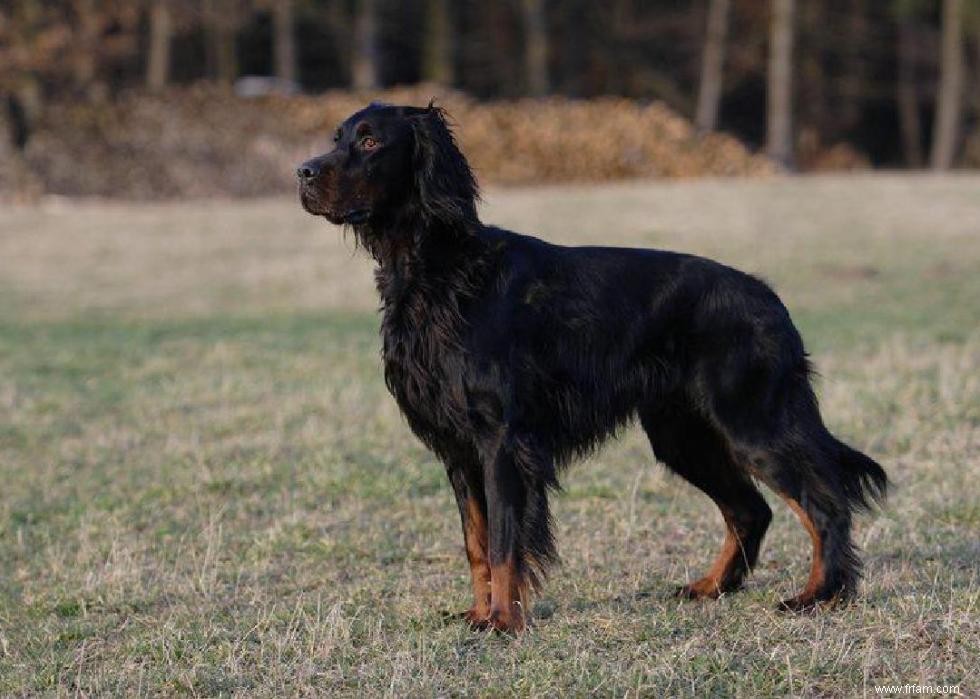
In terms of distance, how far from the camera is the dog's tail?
16.4ft

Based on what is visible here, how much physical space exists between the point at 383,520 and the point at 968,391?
441 centimetres

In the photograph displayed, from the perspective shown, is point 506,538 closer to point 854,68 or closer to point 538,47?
point 538,47

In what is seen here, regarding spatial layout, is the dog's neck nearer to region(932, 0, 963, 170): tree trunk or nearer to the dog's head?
the dog's head

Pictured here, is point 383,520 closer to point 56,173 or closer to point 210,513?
point 210,513

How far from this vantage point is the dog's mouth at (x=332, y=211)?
4.70 metres

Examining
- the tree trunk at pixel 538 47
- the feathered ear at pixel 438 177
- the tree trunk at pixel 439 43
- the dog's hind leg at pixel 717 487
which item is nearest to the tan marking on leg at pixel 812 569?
the dog's hind leg at pixel 717 487

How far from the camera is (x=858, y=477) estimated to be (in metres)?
5.03

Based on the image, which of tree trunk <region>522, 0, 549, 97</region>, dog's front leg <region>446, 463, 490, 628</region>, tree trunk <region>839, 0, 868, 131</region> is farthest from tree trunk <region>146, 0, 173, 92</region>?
dog's front leg <region>446, 463, 490, 628</region>

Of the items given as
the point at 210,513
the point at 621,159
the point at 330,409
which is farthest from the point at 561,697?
the point at 621,159

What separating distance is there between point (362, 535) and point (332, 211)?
1.97 meters

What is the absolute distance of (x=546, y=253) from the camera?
4.99m

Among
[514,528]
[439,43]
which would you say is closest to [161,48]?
[439,43]

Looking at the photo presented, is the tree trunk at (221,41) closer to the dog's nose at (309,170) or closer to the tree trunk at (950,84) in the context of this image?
the tree trunk at (950,84)

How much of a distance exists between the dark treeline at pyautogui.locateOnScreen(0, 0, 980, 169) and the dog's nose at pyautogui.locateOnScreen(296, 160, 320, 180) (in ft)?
86.2
